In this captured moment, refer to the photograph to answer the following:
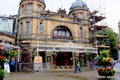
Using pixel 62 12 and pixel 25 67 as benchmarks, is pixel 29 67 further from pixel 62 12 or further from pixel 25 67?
pixel 62 12

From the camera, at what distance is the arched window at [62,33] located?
1431 inches

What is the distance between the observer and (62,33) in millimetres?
37250

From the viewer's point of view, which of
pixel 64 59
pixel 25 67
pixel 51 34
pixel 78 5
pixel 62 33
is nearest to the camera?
pixel 25 67

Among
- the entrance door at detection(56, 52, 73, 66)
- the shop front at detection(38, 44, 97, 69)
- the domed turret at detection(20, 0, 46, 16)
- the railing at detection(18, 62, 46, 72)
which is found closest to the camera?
the railing at detection(18, 62, 46, 72)

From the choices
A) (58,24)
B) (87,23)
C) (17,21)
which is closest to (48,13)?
(58,24)

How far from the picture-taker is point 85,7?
4112cm

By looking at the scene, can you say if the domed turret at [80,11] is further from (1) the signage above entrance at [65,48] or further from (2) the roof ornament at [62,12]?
(1) the signage above entrance at [65,48]

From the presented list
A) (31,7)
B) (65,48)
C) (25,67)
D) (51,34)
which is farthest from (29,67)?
(31,7)

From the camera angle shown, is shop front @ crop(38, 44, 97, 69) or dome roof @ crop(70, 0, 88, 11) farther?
dome roof @ crop(70, 0, 88, 11)

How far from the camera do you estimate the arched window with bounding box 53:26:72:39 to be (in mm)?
36344

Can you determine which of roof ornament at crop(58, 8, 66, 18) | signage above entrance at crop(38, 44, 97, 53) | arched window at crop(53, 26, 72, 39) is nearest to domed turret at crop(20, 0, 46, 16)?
roof ornament at crop(58, 8, 66, 18)

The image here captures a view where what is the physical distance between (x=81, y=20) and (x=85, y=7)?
3508 mm

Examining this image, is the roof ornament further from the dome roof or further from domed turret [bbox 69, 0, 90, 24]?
the dome roof

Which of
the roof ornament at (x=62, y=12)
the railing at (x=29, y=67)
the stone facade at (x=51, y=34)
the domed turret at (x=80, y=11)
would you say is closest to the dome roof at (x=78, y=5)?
the domed turret at (x=80, y=11)
